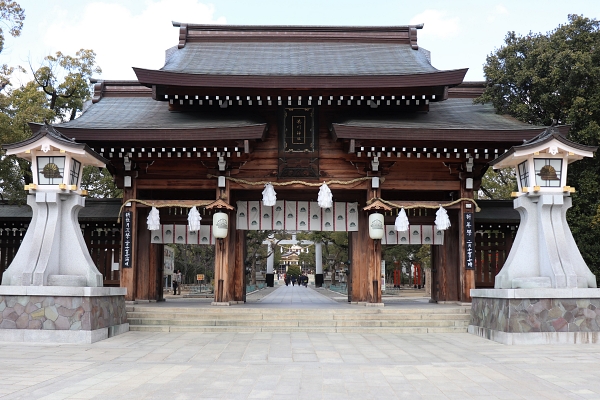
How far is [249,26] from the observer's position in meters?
20.6

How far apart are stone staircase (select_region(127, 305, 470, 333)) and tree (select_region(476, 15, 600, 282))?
6.17 meters

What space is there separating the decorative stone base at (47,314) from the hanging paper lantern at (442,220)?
9.17 meters

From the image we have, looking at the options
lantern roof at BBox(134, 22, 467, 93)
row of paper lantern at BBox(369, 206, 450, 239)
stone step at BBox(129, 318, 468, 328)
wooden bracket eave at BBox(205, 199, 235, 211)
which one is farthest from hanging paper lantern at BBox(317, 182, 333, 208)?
stone step at BBox(129, 318, 468, 328)

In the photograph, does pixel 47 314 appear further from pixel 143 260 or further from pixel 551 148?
pixel 551 148

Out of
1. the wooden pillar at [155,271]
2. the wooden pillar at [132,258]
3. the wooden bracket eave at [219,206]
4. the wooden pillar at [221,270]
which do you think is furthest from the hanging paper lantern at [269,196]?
the wooden pillar at [155,271]

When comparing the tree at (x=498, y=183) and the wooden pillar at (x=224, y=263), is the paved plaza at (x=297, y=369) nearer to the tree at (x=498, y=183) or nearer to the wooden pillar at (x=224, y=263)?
the wooden pillar at (x=224, y=263)

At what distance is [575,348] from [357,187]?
723cm

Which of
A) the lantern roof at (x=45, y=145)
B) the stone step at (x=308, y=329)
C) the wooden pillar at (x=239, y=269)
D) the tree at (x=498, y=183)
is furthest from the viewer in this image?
the tree at (x=498, y=183)

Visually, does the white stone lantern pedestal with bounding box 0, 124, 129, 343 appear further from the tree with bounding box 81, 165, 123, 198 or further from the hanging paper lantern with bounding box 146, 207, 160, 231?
the tree with bounding box 81, 165, 123, 198

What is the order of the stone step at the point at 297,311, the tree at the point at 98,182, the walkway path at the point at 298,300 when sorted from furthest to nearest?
the tree at the point at 98,182 → the walkway path at the point at 298,300 → the stone step at the point at 297,311

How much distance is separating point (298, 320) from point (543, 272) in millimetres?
5679

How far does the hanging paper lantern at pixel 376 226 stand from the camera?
48.1ft

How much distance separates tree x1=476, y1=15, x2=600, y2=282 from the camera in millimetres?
16953

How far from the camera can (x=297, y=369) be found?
7961 mm
